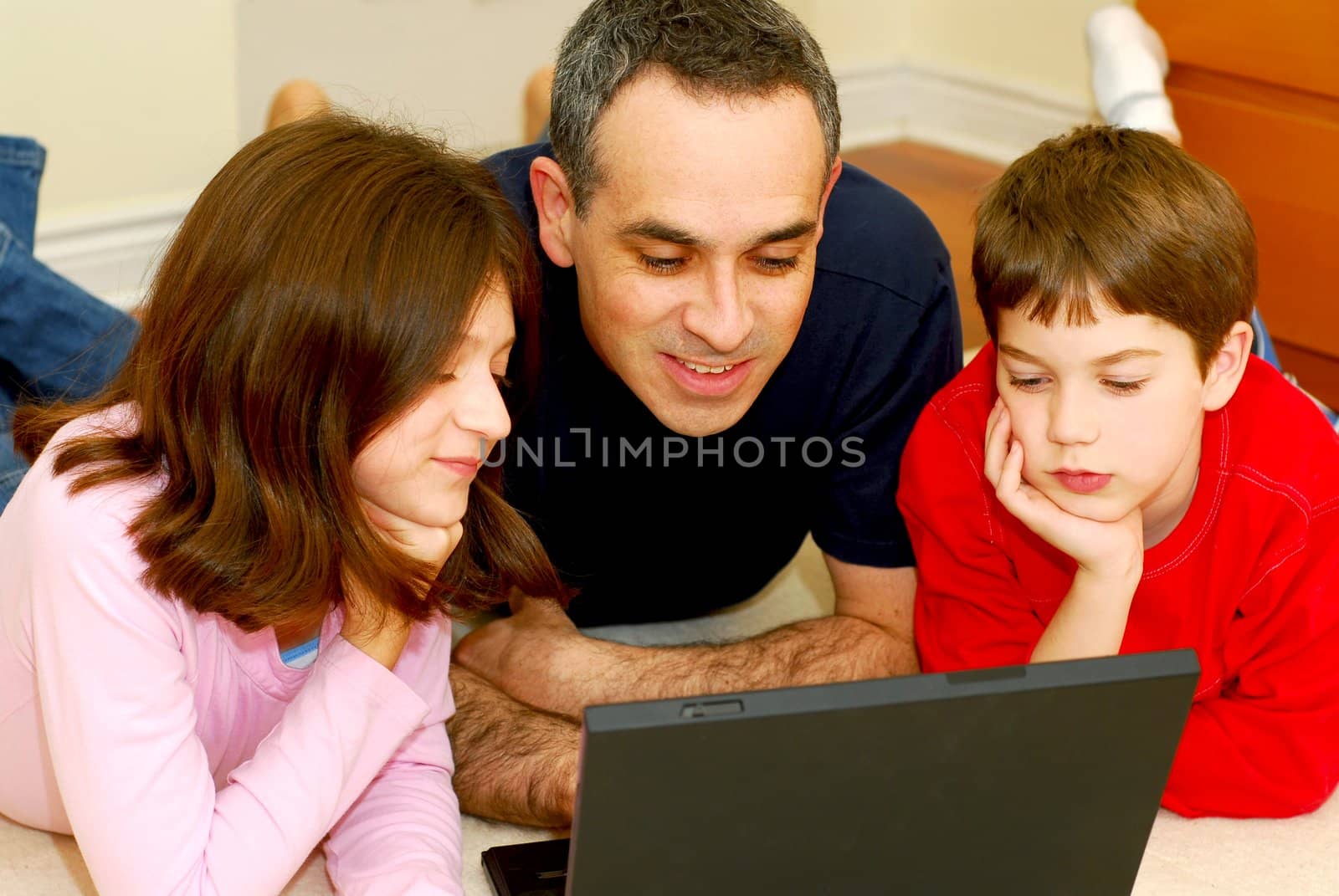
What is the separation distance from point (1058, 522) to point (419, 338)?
1.65ft

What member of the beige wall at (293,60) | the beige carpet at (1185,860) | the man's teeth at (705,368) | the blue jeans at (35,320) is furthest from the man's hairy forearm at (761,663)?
the beige wall at (293,60)

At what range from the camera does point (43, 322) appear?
58.6 inches

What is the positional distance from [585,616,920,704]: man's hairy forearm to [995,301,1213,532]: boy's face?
0.25m

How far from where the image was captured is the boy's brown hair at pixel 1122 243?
1107 mm

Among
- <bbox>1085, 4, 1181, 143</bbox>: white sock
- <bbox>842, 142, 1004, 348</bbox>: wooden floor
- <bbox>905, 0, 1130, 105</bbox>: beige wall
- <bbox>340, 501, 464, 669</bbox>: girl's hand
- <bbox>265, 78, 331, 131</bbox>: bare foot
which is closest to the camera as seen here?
<bbox>340, 501, 464, 669</bbox>: girl's hand

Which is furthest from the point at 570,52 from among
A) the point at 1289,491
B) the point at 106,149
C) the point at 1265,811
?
the point at 106,149

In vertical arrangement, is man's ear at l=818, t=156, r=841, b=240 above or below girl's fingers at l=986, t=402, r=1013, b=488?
above

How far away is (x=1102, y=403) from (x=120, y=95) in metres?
1.54

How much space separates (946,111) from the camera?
3.20 m

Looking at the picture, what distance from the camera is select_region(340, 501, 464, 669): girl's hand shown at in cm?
104

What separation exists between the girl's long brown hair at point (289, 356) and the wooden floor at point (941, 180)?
60.4 inches

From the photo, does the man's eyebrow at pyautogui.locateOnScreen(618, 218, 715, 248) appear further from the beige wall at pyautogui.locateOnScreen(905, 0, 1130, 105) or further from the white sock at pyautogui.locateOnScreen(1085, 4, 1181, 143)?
the beige wall at pyautogui.locateOnScreen(905, 0, 1130, 105)

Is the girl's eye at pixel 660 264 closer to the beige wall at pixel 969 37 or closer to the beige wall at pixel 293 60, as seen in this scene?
the beige wall at pixel 293 60

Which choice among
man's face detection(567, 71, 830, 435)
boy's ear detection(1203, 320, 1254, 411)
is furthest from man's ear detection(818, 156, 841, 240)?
boy's ear detection(1203, 320, 1254, 411)
